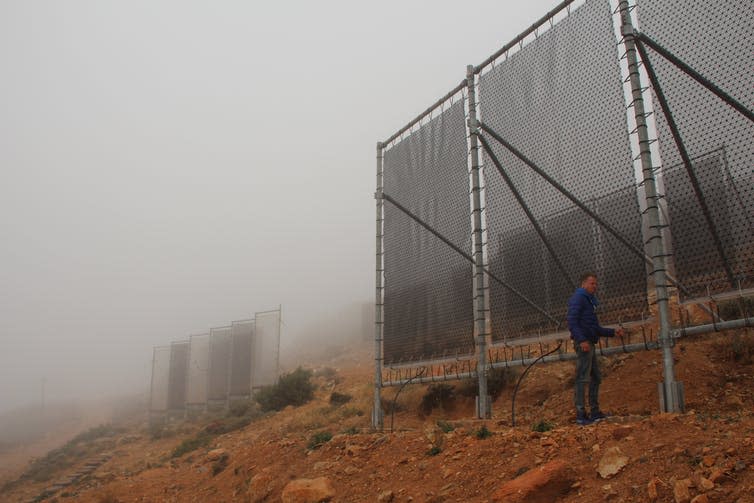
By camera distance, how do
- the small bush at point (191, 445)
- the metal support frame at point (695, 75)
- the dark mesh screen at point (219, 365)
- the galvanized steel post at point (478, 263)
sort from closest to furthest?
the metal support frame at point (695, 75), the galvanized steel post at point (478, 263), the small bush at point (191, 445), the dark mesh screen at point (219, 365)

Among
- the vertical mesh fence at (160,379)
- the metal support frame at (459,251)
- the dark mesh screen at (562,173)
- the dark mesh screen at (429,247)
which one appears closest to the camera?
the dark mesh screen at (562,173)

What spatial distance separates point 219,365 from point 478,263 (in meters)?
20.3

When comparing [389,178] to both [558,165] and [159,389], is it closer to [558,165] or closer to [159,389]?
[558,165]

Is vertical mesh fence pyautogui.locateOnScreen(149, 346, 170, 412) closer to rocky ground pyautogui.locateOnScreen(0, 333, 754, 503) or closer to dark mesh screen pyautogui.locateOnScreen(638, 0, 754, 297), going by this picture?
rocky ground pyautogui.locateOnScreen(0, 333, 754, 503)

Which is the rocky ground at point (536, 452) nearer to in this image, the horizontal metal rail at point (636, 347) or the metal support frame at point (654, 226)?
the metal support frame at point (654, 226)

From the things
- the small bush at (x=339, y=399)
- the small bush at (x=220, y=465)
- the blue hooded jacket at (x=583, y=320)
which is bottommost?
the small bush at (x=220, y=465)

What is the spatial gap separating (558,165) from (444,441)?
10.6ft

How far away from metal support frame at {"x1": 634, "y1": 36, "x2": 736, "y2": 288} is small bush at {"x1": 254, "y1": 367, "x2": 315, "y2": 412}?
14.7 metres

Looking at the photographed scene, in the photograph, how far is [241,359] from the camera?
2334cm

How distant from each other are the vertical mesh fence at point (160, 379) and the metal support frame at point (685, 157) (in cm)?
2807

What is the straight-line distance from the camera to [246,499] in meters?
6.73

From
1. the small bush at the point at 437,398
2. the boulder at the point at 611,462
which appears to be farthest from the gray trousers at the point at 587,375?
the small bush at the point at 437,398

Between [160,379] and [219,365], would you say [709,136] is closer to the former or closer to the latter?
[219,365]

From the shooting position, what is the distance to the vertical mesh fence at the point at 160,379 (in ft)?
95.7
